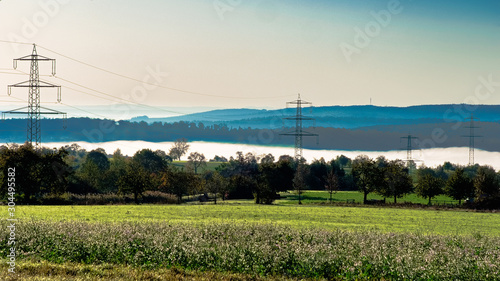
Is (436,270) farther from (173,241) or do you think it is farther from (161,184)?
(161,184)

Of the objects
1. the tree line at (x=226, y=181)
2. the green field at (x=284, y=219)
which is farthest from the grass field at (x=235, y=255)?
the tree line at (x=226, y=181)

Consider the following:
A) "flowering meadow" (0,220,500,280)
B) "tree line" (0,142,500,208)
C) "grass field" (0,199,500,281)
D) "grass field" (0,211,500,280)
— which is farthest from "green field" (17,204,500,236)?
"tree line" (0,142,500,208)

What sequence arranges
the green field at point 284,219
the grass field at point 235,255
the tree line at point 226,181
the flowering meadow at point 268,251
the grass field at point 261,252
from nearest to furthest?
the grass field at point 235,255, the grass field at point 261,252, the flowering meadow at point 268,251, the green field at point 284,219, the tree line at point 226,181

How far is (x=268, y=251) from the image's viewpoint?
2623 cm

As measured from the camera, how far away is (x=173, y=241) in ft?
92.1

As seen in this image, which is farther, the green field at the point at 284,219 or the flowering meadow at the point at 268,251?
the green field at the point at 284,219

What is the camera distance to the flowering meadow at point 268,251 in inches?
961

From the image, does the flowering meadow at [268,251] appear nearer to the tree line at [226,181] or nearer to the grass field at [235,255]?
the grass field at [235,255]

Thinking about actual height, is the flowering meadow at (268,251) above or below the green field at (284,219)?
above

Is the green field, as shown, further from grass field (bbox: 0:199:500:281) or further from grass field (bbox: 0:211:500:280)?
grass field (bbox: 0:199:500:281)

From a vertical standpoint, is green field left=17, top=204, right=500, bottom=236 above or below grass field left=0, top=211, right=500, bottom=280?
below

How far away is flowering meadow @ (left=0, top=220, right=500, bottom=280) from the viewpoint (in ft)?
80.1

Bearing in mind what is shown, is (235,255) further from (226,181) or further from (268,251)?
(226,181)

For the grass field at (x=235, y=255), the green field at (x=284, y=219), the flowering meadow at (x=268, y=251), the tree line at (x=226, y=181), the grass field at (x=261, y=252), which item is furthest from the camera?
the tree line at (x=226, y=181)
